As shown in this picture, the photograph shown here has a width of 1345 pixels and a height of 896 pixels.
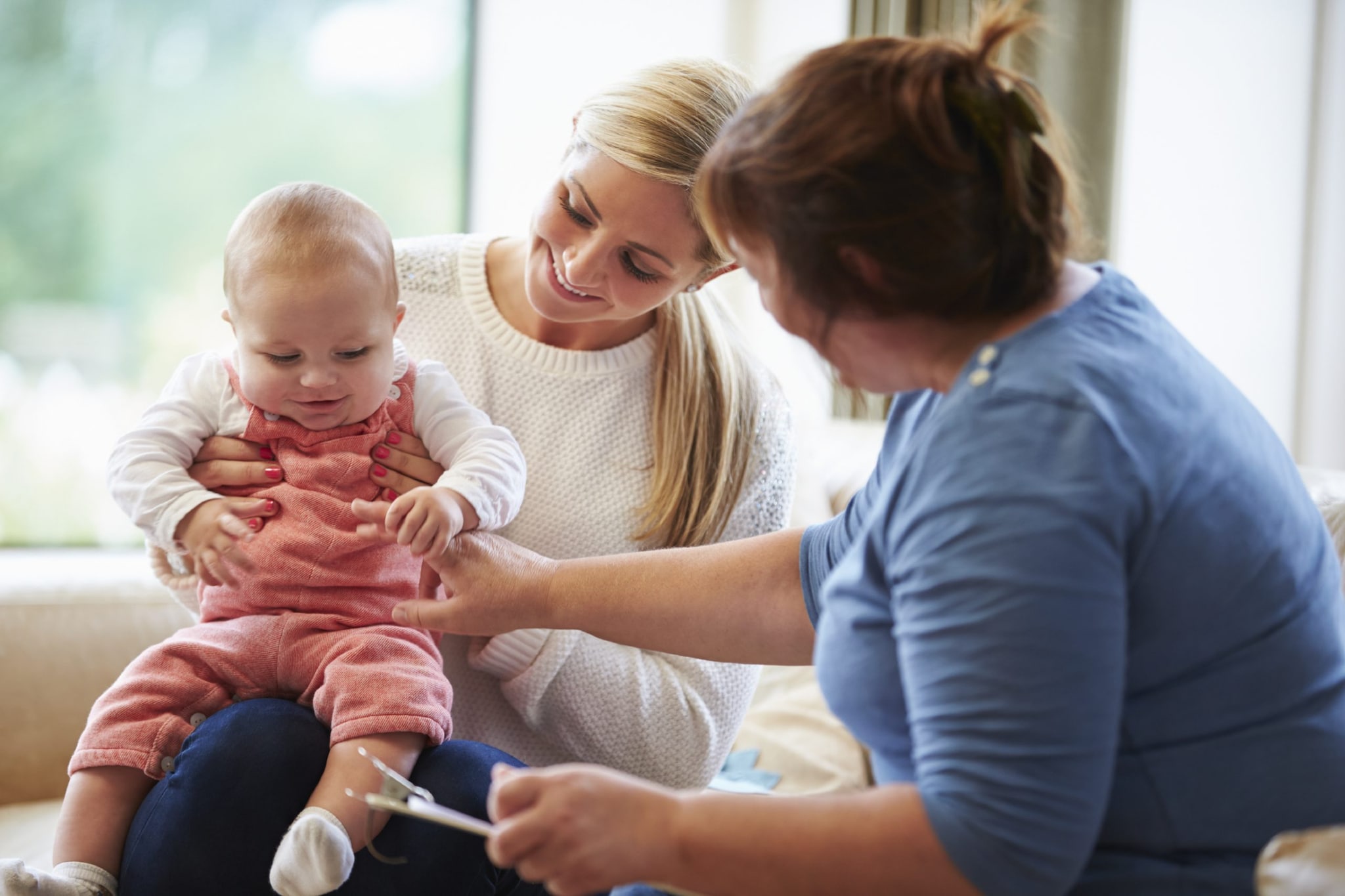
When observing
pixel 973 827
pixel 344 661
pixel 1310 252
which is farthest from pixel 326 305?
pixel 1310 252

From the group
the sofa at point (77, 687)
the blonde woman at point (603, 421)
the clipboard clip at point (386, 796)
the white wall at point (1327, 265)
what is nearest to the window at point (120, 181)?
the sofa at point (77, 687)

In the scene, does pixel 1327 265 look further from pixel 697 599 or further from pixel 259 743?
pixel 259 743

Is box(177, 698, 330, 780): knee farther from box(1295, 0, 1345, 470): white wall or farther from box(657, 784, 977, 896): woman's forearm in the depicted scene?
box(1295, 0, 1345, 470): white wall

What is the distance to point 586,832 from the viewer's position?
82 cm

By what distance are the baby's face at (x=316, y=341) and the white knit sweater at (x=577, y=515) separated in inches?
10.5

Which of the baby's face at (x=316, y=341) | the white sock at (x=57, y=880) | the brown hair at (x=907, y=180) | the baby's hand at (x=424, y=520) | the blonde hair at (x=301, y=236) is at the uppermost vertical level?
the brown hair at (x=907, y=180)

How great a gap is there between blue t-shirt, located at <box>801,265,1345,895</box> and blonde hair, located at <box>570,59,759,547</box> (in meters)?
0.64

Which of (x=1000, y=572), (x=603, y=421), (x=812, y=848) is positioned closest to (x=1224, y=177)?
(x=603, y=421)

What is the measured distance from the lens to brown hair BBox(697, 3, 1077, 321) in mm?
867

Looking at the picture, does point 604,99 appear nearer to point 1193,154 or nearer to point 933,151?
point 933,151

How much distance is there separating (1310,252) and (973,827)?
2.00 meters

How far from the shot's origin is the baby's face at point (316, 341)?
1309mm

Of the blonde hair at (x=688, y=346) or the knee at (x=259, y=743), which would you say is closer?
the knee at (x=259, y=743)

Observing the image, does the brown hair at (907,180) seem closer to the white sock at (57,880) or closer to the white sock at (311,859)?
the white sock at (311,859)
